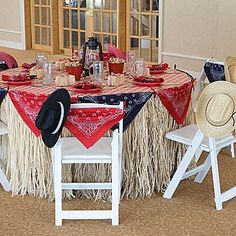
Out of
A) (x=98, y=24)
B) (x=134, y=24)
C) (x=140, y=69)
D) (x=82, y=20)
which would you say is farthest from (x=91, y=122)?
(x=82, y=20)

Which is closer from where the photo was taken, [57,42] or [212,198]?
[212,198]

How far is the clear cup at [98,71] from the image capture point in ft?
12.4

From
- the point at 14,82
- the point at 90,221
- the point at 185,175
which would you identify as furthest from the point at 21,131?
the point at 185,175

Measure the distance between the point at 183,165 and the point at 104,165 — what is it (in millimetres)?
514

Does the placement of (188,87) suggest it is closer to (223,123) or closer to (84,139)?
(223,123)

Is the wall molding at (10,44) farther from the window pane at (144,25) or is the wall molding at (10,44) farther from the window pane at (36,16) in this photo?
the window pane at (144,25)

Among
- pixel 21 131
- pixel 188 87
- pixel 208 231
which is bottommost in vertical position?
pixel 208 231

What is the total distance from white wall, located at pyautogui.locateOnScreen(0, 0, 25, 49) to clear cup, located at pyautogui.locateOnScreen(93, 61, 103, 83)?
259 inches

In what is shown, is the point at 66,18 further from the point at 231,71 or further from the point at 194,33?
the point at 231,71

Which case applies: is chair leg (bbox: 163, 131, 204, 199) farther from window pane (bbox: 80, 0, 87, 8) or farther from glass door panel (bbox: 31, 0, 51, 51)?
glass door panel (bbox: 31, 0, 51, 51)

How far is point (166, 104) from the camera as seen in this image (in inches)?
141

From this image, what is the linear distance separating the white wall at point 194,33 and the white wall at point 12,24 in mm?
3585

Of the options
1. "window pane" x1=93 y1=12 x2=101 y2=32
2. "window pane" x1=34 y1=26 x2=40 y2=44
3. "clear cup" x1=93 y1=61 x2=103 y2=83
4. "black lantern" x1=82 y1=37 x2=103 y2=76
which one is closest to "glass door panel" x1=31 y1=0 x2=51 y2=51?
"window pane" x1=34 y1=26 x2=40 y2=44

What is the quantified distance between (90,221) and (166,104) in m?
0.91
